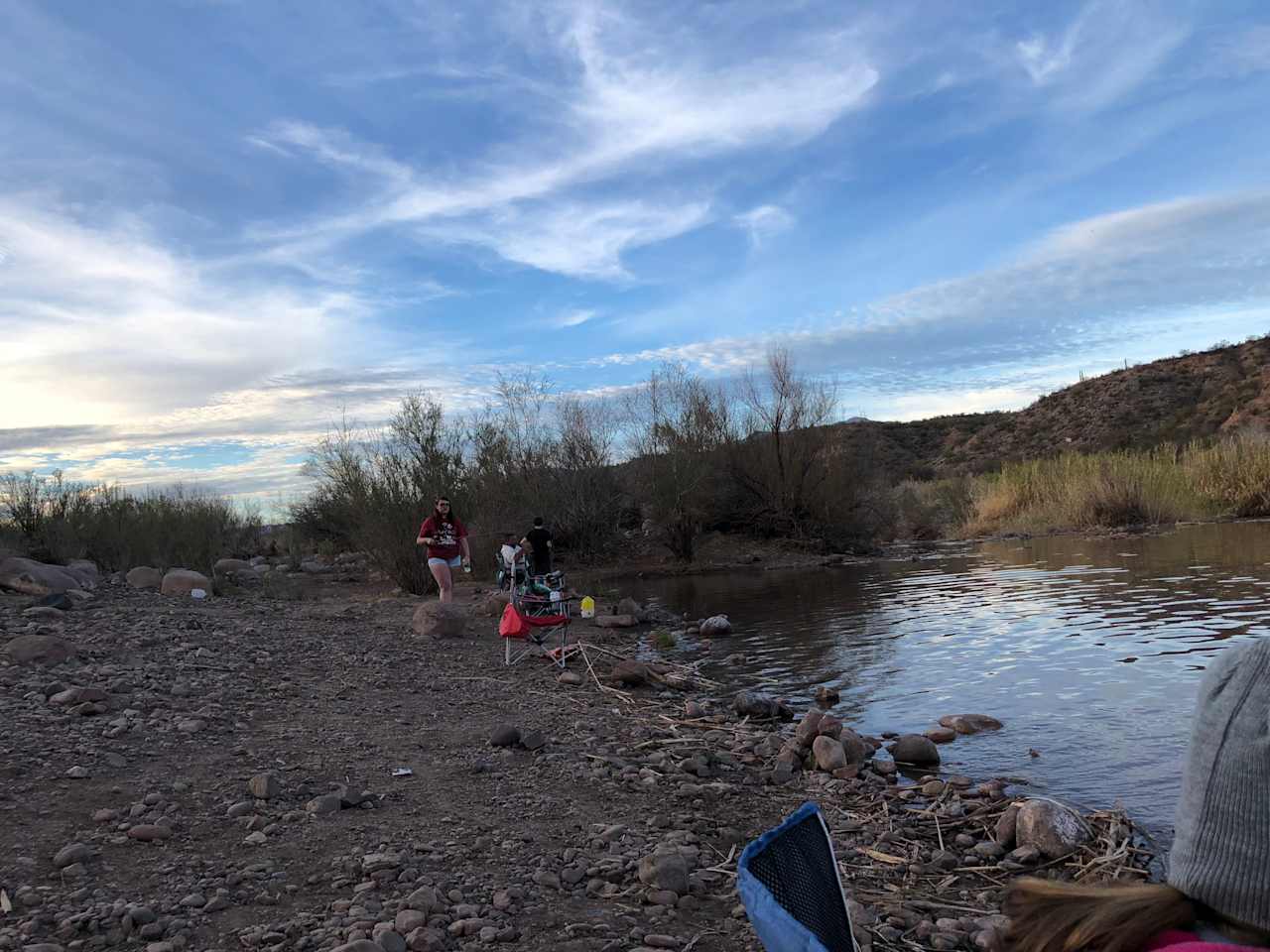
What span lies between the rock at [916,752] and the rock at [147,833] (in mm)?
5024

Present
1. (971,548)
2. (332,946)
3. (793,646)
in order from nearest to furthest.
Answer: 1. (332,946)
2. (793,646)
3. (971,548)

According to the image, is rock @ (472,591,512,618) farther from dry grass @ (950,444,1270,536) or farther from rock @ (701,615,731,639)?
→ dry grass @ (950,444,1270,536)

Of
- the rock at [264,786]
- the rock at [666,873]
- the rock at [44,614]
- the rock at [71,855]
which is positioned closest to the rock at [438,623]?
the rock at [44,614]

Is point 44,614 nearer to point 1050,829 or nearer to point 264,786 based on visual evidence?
point 264,786

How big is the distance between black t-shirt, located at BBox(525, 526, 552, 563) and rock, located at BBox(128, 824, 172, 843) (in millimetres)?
10435

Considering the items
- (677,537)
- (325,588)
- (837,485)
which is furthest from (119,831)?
(837,485)

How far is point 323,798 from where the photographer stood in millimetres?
5098

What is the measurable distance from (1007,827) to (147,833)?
469 cm

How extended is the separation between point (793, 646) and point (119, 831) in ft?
29.2

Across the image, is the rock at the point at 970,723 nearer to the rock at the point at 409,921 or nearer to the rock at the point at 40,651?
the rock at the point at 409,921

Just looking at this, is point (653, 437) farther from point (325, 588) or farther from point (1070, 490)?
point (1070, 490)

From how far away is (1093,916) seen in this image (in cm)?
128

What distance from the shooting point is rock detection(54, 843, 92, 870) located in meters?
4.17

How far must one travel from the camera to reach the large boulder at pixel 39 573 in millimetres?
12711
